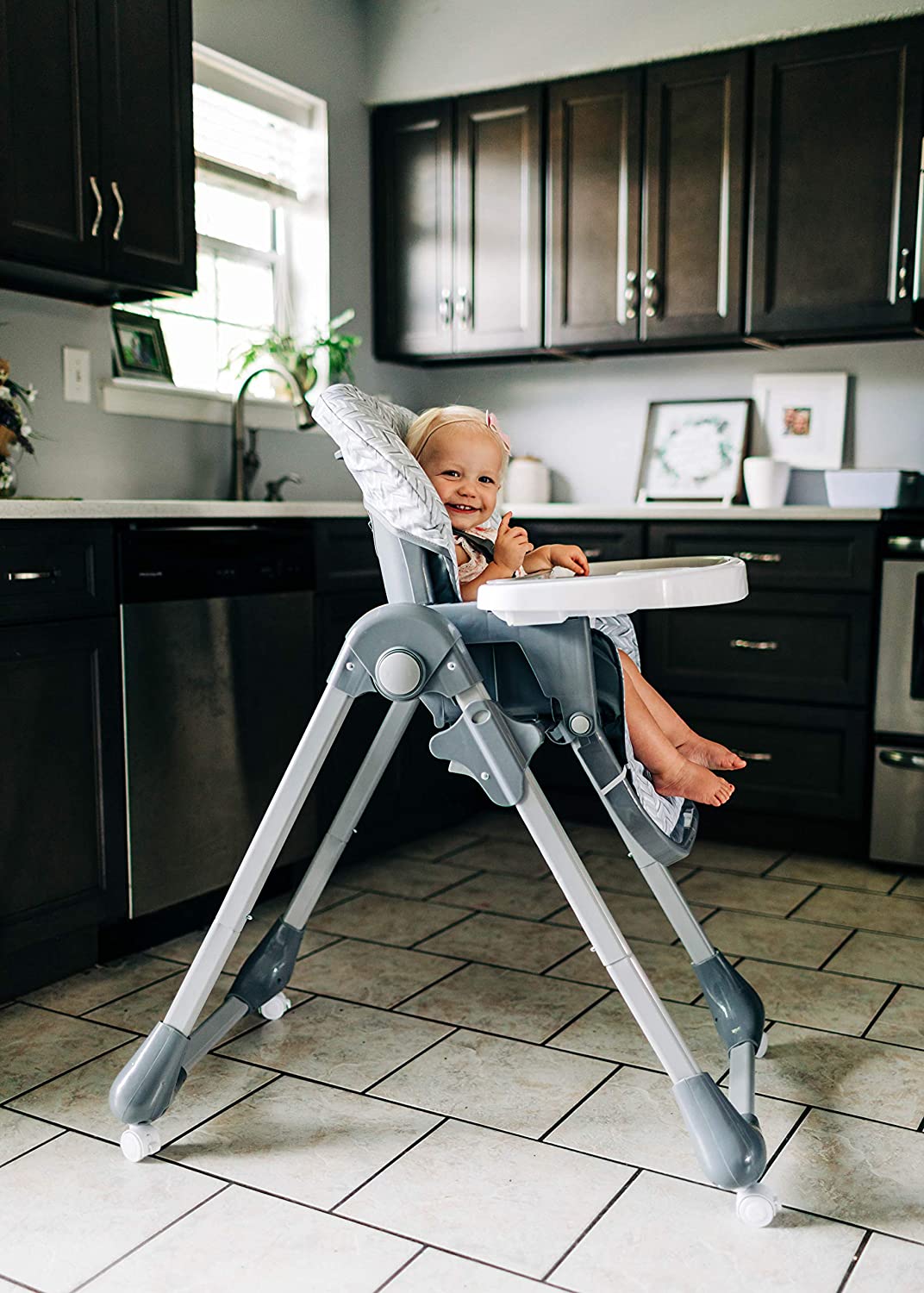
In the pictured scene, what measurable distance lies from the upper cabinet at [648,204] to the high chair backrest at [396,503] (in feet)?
6.59

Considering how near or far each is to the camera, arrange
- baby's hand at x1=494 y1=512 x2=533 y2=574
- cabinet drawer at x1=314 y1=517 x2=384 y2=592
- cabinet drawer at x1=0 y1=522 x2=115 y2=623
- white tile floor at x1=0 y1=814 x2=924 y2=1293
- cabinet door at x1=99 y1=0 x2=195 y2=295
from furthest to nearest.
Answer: cabinet drawer at x1=314 y1=517 x2=384 y2=592
cabinet door at x1=99 y1=0 x2=195 y2=295
cabinet drawer at x1=0 y1=522 x2=115 y2=623
baby's hand at x1=494 y1=512 x2=533 y2=574
white tile floor at x1=0 y1=814 x2=924 y2=1293

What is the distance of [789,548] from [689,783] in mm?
1528

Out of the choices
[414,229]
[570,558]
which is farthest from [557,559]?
[414,229]

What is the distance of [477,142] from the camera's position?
3811 millimetres

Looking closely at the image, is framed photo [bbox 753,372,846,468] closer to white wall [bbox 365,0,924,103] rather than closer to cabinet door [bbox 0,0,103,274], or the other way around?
white wall [bbox 365,0,924,103]

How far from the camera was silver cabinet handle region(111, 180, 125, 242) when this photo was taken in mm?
2654

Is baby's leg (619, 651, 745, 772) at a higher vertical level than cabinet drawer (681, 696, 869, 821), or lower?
higher

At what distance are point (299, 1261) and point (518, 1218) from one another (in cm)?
28

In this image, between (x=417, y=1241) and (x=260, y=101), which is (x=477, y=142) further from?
(x=417, y=1241)

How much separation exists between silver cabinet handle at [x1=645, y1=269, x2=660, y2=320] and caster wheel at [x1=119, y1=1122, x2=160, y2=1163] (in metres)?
2.67

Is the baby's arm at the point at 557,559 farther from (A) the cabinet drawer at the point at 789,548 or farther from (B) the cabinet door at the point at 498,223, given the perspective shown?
(B) the cabinet door at the point at 498,223

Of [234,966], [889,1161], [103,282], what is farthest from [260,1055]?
[103,282]

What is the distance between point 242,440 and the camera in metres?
3.31

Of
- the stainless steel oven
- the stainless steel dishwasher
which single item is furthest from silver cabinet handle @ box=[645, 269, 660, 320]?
the stainless steel dishwasher
